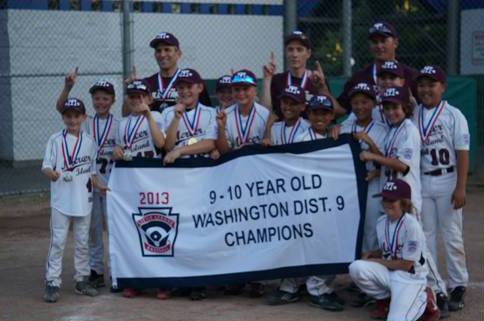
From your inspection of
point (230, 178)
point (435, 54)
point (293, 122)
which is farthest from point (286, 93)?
point (435, 54)

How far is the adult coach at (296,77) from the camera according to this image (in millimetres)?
7578

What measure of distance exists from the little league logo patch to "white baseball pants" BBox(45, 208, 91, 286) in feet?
Result: 1.55

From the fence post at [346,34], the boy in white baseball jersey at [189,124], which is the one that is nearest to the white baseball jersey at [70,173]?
the boy in white baseball jersey at [189,124]

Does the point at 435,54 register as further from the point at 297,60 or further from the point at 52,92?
the point at 297,60

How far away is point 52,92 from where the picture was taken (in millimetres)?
15453

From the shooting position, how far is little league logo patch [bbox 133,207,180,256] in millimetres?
7547

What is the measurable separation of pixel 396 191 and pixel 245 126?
1548 millimetres

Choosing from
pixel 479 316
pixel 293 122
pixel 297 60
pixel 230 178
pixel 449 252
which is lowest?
pixel 479 316

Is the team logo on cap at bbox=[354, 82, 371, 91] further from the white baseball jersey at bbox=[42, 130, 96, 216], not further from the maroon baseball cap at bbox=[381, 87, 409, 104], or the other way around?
the white baseball jersey at bbox=[42, 130, 96, 216]

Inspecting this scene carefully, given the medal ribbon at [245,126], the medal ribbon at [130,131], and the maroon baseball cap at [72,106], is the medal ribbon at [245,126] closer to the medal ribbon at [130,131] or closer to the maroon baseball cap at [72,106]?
the medal ribbon at [130,131]

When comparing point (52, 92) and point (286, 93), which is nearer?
point (286, 93)

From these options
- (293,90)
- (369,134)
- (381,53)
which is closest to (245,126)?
(293,90)

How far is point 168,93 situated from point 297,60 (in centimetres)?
119

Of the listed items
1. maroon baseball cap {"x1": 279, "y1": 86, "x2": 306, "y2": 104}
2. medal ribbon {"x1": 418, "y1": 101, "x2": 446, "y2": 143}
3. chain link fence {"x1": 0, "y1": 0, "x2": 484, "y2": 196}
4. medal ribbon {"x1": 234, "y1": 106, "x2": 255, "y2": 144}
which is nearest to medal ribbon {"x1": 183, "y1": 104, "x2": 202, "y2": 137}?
medal ribbon {"x1": 234, "y1": 106, "x2": 255, "y2": 144}
